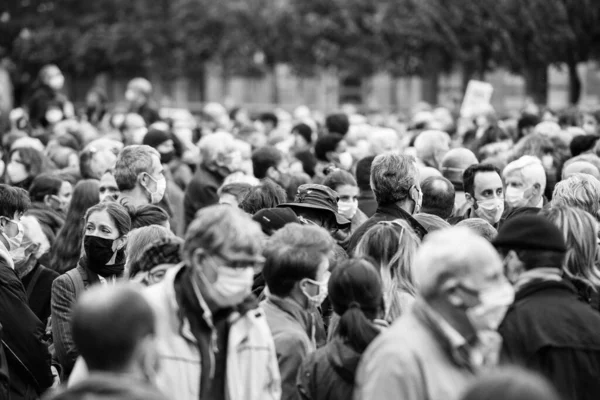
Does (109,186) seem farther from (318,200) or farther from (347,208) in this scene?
(318,200)

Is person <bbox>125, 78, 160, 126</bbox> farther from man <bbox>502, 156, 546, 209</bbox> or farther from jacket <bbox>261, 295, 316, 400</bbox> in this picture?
jacket <bbox>261, 295, 316, 400</bbox>

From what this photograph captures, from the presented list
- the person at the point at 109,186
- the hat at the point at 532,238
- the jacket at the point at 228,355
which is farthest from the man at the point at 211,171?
the jacket at the point at 228,355

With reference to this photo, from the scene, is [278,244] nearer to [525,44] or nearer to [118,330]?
[118,330]

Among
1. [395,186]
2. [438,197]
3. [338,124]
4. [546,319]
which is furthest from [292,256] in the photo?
[338,124]

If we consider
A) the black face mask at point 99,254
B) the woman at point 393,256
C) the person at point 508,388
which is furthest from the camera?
the black face mask at point 99,254

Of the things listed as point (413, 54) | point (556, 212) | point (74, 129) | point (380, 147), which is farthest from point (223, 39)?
point (556, 212)

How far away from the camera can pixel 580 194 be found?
7684mm

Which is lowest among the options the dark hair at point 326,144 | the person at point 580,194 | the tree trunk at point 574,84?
the tree trunk at point 574,84

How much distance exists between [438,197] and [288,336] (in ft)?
10.4

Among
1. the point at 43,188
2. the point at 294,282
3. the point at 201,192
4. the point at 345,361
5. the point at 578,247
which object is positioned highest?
the point at 578,247

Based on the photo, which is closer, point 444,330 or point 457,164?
point 444,330

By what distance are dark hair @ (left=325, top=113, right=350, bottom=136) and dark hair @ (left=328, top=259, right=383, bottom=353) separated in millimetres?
9416

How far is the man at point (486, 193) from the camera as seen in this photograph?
30.0ft

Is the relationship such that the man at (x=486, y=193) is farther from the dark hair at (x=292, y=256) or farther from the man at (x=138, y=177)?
the dark hair at (x=292, y=256)
